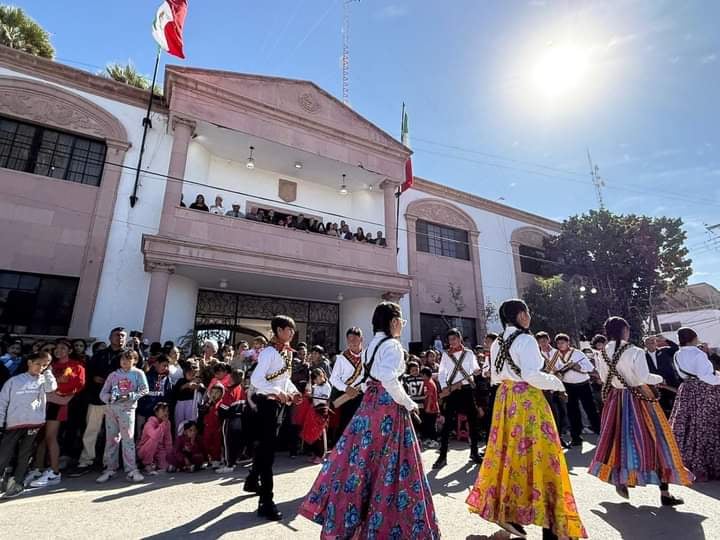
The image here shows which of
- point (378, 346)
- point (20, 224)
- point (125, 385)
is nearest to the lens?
point (378, 346)

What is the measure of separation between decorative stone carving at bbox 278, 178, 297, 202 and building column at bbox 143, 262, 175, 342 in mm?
4784

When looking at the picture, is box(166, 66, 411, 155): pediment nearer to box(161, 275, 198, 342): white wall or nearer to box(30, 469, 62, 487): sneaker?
box(161, 275, 198, 342): white wall

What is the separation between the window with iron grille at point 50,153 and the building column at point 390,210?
8.32m

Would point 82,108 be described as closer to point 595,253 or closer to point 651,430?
point 651,430

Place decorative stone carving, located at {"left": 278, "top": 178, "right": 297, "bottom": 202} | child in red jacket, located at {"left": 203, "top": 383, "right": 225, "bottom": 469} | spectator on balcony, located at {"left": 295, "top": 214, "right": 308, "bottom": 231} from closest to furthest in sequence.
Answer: child in red jacket, located at {"left": 203, "top": 383, "right": 225, "bottom": 469}
spectator on balcony, located at {"left": 295, "top": 214, "right": 308, "bottom": 231}
decorative stone carving, located at {"left": 278, "top": 178, "right": 297, "bottom": 202}

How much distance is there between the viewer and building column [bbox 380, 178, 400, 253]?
41.2ft

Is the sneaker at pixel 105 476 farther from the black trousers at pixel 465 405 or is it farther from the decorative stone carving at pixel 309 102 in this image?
the decorative stone carving at pixel 309 102

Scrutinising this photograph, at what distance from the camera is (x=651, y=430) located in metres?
3.82

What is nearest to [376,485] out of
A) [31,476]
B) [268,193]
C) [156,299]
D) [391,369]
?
[391,369]

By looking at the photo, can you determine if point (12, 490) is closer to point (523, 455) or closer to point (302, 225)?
point (523, 455)

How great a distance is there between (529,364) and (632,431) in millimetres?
1894

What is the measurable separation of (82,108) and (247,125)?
4.28 meters

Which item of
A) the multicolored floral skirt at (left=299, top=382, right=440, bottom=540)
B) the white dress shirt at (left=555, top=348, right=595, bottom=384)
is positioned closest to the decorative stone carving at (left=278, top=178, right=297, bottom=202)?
the white dress shirt at (left=555, top=348, right=595, bottom=384)

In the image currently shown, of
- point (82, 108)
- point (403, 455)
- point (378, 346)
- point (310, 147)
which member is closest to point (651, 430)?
point (403, 455)
